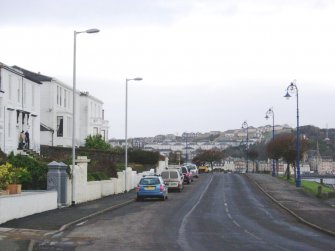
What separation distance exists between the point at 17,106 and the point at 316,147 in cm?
6079

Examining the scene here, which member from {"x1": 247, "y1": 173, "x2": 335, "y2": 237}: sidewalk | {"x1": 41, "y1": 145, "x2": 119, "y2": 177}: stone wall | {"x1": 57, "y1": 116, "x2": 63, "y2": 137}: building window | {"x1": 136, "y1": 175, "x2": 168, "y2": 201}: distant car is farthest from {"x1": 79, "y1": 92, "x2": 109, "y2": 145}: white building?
{"x1": 136, "y1": 175, "x2": 168, "y2": 201}: distant car

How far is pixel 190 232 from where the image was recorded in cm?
1883

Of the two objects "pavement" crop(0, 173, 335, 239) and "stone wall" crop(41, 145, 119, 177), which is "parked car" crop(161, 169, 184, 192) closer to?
"stone wall" crop(41, 145, 119, 177)

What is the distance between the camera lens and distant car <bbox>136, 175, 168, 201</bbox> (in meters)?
36.0

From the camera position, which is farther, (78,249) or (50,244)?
(50,244)

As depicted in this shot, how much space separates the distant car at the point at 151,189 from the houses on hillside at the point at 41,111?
15.0 metres

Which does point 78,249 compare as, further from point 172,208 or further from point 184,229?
point 172,208

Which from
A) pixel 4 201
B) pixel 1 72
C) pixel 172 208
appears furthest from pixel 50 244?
pixel 1 72

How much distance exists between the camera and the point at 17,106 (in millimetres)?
50875

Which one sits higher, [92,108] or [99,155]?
[92,108]

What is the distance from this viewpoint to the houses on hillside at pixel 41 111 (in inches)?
1912

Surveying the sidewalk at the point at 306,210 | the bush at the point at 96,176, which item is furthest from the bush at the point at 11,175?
the sidewalk at the point at 306,210

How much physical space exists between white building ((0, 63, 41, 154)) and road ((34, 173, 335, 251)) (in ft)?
71.3

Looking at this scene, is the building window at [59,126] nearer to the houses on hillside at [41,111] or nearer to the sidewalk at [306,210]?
the houses on hillside at [41,111]
